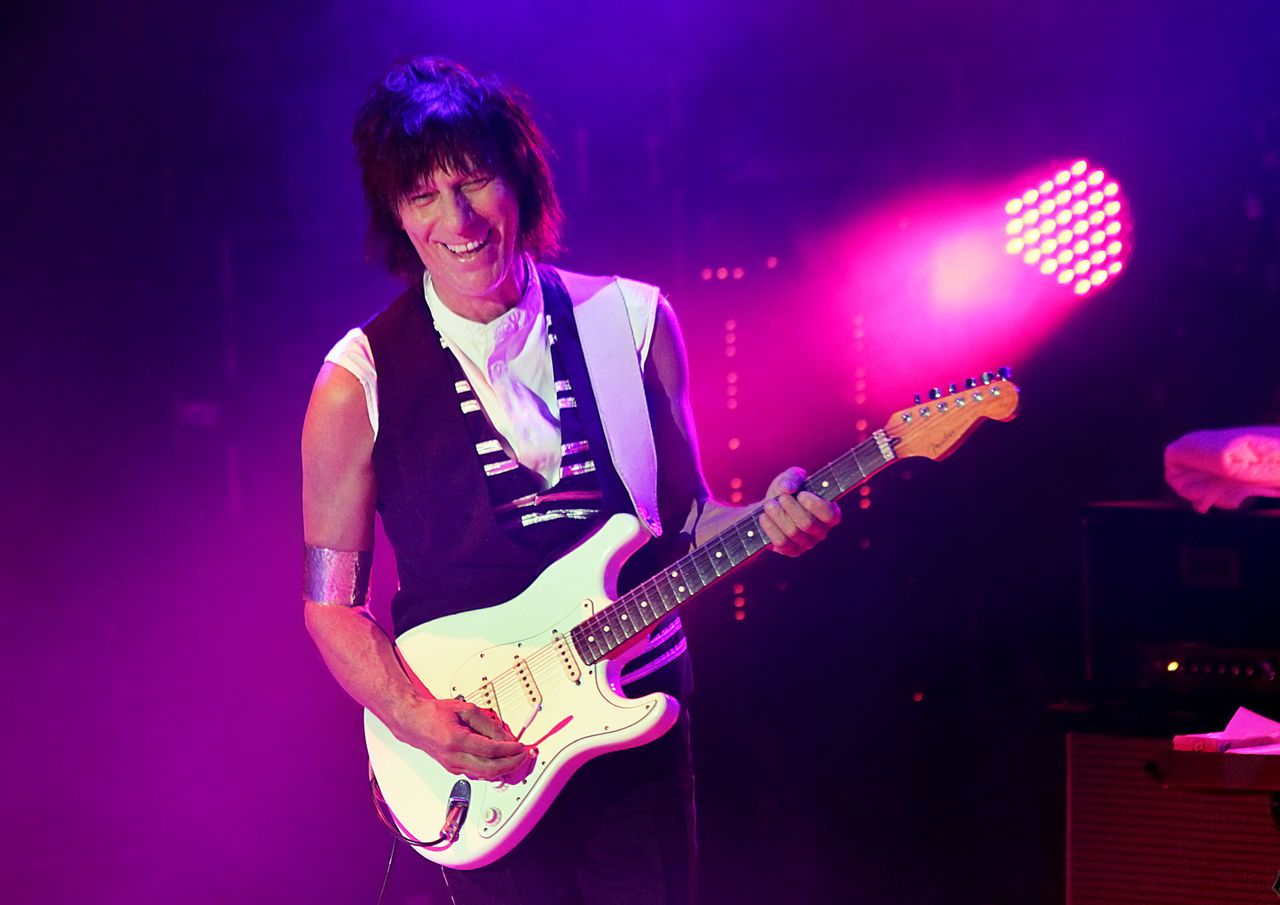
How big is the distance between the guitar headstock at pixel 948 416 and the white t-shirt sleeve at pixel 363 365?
1019mm

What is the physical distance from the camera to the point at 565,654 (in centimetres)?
225

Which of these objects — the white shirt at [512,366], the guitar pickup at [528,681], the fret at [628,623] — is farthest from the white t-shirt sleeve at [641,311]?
the guitar pickup at [528,681]

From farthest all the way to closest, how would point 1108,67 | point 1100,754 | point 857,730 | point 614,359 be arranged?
point 857,730
point 1108,67
point 1100,754
point 614,359

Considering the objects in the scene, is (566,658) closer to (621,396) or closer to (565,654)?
(565,654)

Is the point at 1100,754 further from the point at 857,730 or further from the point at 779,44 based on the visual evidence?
the point at 779,44

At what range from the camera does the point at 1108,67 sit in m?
3.44

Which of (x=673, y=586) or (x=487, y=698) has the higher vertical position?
(x=673, y=586)

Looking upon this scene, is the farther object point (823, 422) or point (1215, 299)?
point (823, 422)

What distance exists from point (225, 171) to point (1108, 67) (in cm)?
272

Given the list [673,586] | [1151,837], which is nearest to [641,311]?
[673,586]

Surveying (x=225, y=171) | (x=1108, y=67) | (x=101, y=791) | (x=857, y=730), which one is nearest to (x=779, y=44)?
(x=1108, y=67)

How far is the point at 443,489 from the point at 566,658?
42cm

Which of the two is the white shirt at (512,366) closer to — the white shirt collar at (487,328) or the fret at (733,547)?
the white shirt collar at (487,328)

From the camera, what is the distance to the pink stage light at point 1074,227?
134 inches
